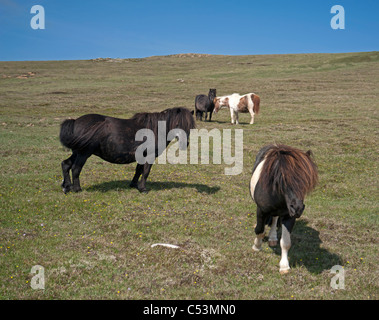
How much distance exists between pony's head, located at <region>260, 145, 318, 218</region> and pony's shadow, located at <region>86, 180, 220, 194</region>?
206 inches

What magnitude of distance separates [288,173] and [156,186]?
655 centimetres

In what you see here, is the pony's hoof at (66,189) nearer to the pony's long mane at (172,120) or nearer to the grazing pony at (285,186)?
the pony's long mane at (172,120)

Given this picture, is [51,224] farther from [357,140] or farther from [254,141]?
[357,140]

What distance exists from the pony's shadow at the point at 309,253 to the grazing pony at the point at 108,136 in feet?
15.1

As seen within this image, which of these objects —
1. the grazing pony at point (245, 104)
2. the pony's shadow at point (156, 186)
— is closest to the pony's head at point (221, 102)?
the grazing pony at point (245, 104)

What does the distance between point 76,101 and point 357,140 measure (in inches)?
1101

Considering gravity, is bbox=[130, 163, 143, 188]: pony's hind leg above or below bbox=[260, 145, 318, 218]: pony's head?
below

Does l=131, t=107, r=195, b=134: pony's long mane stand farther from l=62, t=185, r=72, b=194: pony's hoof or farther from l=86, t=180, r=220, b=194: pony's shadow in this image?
l=62, t=185, r=72, b=194: pony's hoof

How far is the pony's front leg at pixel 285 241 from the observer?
19.8 feet

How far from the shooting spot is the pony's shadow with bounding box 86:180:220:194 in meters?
11.1

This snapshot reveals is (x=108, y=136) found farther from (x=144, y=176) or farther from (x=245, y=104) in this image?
(x=245, y=104)

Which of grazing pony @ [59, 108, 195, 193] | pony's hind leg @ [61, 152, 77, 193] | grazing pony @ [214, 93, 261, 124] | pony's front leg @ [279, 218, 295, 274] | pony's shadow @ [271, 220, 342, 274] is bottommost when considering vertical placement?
pony's shadow @ [271, 220, 342, 274]

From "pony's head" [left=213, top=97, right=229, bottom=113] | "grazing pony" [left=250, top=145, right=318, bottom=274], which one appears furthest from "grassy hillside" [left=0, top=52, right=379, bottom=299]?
"pony's head" [left=213, top=97, right=229, bottom=113]

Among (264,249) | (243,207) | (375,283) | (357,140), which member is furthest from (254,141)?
(375,283)
